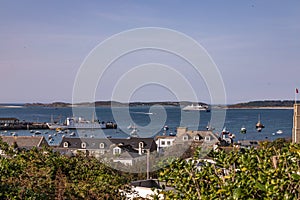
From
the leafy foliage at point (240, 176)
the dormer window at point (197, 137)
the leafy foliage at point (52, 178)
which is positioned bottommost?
the dormer window at point (197, 137)

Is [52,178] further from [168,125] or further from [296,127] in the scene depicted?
[168,125]

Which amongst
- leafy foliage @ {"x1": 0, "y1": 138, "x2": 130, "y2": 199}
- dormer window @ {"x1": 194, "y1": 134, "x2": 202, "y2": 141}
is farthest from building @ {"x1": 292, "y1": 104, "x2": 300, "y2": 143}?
dormer window @ {"x1": 194, "y1": 134, "x2": 202, "y2": 141}

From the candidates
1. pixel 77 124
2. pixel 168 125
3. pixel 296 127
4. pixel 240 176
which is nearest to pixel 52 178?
pixel 240 176

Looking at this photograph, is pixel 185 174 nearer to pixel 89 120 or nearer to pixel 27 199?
pixel 27 199

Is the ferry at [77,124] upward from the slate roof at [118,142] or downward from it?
downward

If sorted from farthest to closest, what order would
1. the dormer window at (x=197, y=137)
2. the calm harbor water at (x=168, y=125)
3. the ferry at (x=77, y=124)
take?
the ferry at (x=77, y=124)
the calm harbor water at (x=168, y=125)
the dormer window at (x=197, y=137)

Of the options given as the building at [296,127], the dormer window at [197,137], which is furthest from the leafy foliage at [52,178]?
the dormer window at [197,137]

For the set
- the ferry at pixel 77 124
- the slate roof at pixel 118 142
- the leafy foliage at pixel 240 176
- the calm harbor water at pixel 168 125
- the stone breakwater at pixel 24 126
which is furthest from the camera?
the stone breakwater at pixel 24 126

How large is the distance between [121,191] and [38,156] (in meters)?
1.52

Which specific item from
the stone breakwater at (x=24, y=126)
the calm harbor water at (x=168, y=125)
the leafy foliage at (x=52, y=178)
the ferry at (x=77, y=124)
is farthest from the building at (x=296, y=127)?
the stone breakwater at (x=24, y=126)

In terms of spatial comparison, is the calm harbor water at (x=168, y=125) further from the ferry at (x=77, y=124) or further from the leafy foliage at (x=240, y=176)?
the leafy foliage at (x=240, y=176)

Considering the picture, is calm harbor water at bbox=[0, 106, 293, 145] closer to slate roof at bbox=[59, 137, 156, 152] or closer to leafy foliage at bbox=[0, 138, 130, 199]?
slate roof at bbox=[59, 137, 156, 152]

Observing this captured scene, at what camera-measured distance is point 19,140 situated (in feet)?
91.9

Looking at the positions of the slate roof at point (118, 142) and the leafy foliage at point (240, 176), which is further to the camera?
the slate roof at point (118, 142)
